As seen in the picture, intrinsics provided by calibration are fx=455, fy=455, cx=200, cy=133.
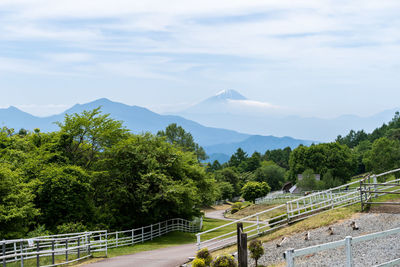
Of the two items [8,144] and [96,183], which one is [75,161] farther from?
[8,144]

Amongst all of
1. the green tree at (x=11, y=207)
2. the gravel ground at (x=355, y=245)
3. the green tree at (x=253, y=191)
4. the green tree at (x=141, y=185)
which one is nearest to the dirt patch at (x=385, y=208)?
the gravel ground at (x=355, y=245)

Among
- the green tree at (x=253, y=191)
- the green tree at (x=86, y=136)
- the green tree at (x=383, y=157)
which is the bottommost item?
the green tree at (x=253, y=191)

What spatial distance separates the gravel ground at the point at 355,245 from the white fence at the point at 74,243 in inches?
329

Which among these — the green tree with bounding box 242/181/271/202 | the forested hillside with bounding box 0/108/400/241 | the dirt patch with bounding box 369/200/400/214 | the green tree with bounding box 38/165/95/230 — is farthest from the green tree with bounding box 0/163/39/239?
the green tree with bounding box 242/181/271/202

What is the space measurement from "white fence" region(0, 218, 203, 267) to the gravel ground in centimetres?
835

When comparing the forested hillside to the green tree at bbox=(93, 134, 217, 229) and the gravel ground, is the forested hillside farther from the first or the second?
the gravel ground

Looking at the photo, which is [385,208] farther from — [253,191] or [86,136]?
[253,191]

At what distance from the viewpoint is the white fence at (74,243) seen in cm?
1794

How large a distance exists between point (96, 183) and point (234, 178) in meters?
84.8

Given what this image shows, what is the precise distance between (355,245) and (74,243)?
1314 centimetres

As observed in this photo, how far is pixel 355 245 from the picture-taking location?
14164 mm

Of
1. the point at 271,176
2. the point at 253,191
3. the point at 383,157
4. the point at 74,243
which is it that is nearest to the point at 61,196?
the point at 74,243

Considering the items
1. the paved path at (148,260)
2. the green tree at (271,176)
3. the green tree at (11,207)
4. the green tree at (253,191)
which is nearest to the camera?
the paved path at (148,260)

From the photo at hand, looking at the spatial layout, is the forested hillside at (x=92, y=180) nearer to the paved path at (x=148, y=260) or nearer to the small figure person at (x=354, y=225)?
the paved path at (x=148, y=260)
